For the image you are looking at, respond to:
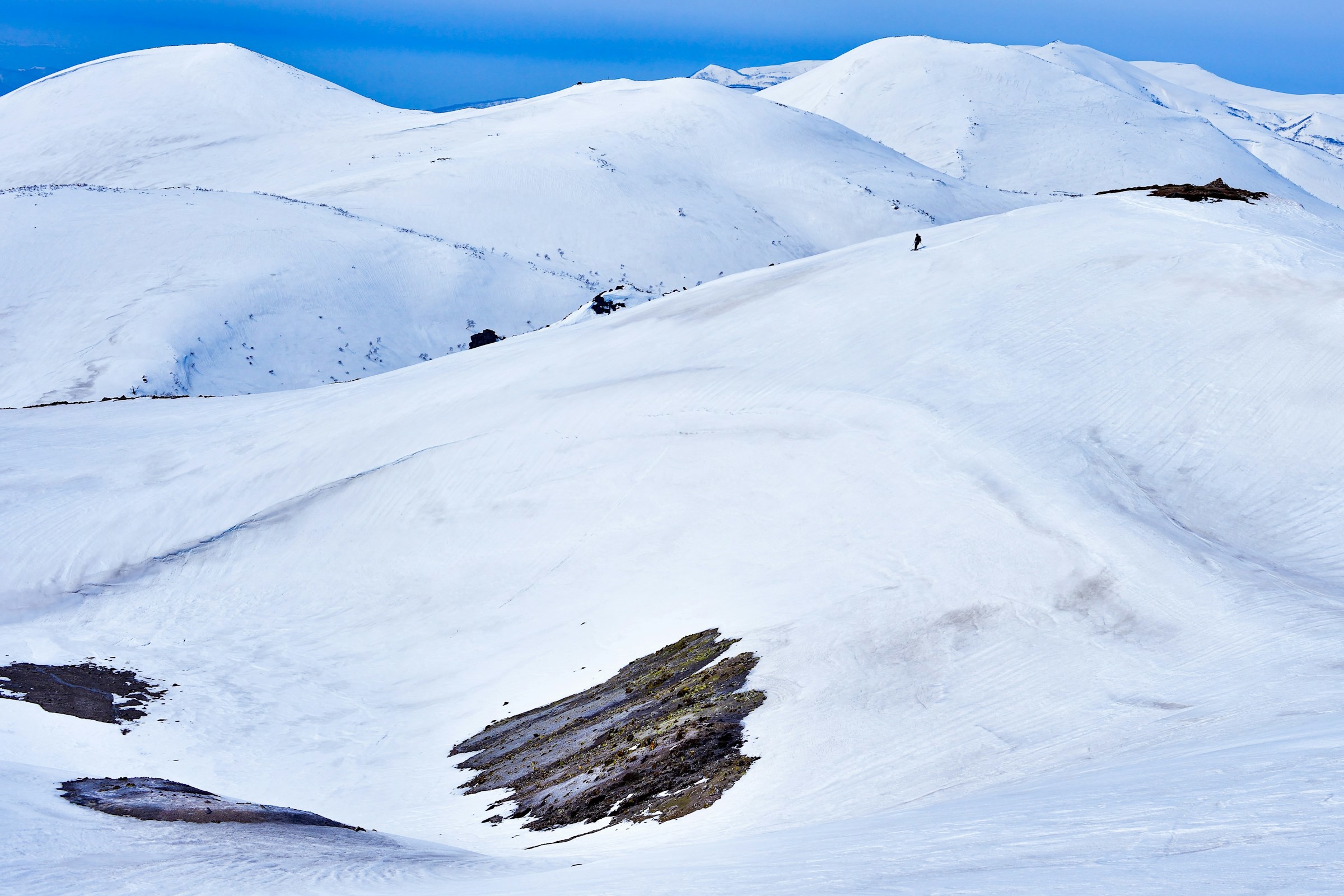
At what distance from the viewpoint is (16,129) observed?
297 feet

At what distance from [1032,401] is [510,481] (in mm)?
10988

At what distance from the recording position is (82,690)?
1720 centimetres

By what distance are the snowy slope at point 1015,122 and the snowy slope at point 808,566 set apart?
7656 centimetres

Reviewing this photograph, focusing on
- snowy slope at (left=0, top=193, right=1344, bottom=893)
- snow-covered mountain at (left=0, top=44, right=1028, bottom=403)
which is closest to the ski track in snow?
snowy slope at (left=0, top=193, right=1344, bottom=893)

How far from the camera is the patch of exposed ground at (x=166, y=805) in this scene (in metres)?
10.2

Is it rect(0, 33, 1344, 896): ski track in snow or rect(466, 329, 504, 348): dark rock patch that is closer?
rect(0, 33, 1344, 896): ski track in snow

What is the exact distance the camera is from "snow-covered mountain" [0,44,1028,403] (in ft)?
137

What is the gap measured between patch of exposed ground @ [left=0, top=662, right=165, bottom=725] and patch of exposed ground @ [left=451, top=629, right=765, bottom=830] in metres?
6.28

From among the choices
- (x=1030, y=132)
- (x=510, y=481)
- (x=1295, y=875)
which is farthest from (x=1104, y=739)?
(x=1030, y=132)

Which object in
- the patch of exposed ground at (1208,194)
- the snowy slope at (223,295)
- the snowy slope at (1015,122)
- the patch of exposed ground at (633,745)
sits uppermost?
the snowy slope at (1015,122)

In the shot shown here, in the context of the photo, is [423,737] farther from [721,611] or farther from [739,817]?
[739,817]

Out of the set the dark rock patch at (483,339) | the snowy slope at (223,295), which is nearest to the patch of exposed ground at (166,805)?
the snowy slope at (223,295)

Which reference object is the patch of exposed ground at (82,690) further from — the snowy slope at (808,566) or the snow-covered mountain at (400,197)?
the snow-covered mountain at (400,197)

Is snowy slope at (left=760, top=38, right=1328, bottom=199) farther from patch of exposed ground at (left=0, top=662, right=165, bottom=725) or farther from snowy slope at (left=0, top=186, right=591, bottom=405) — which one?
patch of exposed ground at (left=0, top=662, right=165, bottom=725)
